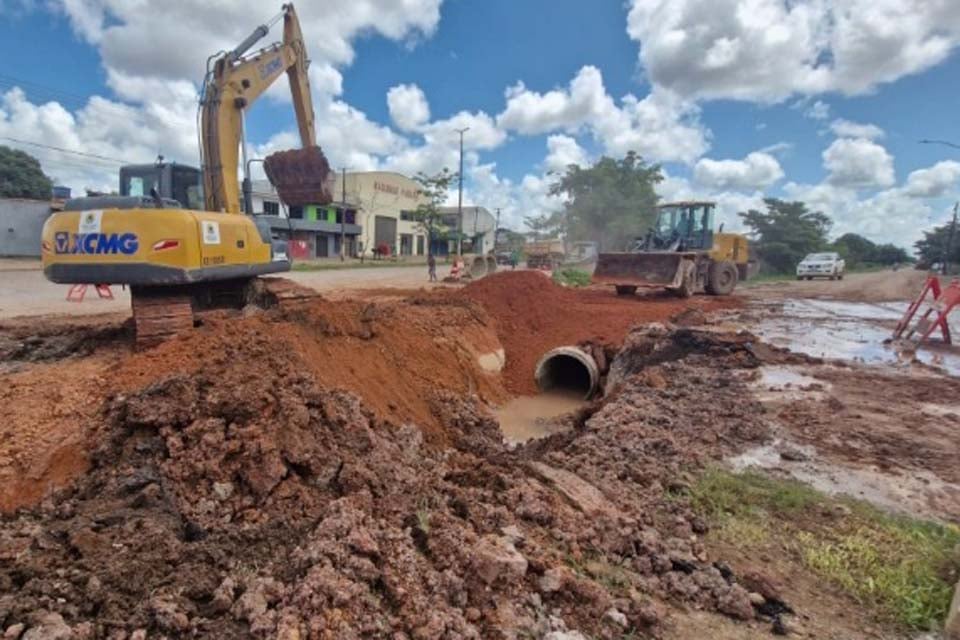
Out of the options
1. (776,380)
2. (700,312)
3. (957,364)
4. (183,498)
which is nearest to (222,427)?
(183,498)

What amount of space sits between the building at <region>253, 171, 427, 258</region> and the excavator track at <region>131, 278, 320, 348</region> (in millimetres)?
32182

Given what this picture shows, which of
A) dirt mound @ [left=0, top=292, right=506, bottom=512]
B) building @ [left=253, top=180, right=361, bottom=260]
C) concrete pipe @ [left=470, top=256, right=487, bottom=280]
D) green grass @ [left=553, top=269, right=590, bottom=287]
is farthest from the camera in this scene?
building @ [left=253, top=180, right=361, bottom=260]

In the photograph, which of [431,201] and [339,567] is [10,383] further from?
[431,201]

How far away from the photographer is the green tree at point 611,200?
168ft

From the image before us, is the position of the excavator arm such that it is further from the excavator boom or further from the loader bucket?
the loader bucket

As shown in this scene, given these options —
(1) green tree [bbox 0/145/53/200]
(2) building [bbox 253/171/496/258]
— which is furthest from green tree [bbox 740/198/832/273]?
(1) green tree [bbox 0/145/53/200]

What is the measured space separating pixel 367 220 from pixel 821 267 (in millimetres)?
37021

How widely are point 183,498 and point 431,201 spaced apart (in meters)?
31.4

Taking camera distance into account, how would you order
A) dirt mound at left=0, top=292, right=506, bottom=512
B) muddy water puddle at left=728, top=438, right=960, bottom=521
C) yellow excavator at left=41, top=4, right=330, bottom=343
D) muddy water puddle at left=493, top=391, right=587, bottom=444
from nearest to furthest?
dirt mound at left=0, top=292, right=506, bottom=512
muddy water puddle at left=728, top=438, right=960, bottom=521
yellow excavator at left=41, top=4, right=330, bottom=343
muddy water puddle at left=493, top=391, right=587, bottom=444

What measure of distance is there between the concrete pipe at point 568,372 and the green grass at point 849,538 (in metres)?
4.41

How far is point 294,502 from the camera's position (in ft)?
10.5

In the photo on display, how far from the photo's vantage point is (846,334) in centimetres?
1074

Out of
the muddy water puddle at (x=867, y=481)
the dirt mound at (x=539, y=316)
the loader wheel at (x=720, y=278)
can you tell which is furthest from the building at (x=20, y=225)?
the muddy water puddle at (x=867, y=481)

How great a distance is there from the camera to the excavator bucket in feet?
25.7
